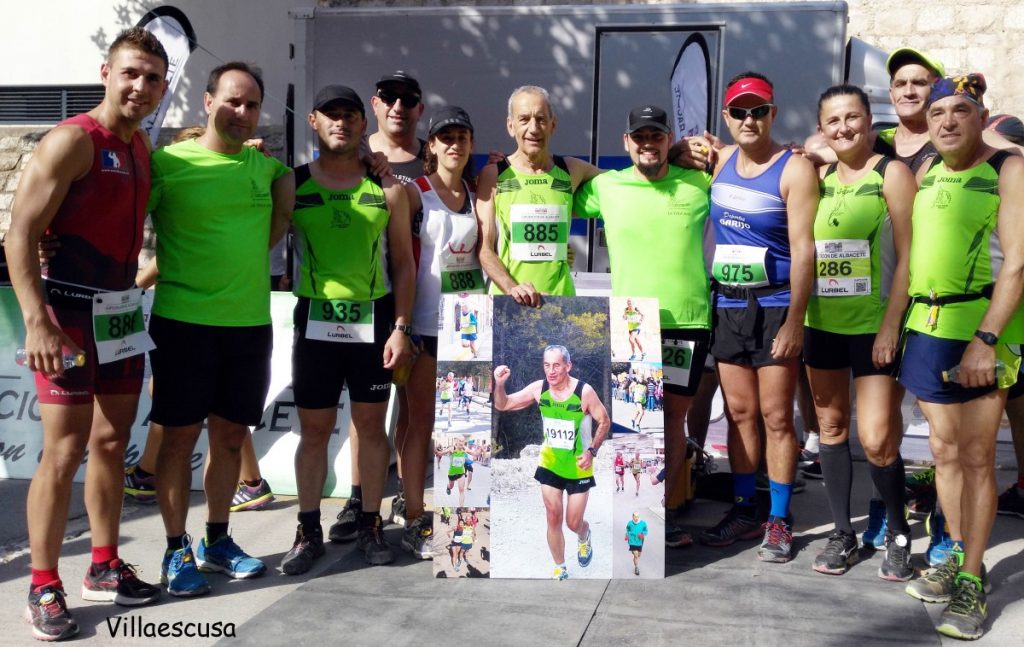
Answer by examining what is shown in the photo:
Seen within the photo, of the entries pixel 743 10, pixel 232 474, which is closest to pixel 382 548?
pixel 232 474

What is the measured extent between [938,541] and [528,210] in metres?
2.23

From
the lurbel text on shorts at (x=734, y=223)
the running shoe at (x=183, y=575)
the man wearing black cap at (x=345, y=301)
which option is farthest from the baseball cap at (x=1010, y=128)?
the running shoe at (x=183, y=575)

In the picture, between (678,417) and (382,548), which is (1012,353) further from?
(382,548)

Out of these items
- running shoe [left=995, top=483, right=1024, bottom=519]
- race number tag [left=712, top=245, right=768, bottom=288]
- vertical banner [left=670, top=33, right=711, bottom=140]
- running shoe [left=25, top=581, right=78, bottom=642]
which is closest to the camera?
running shoe [left=25, top=581, right=78, bottom=642]

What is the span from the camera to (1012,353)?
374 centimetres

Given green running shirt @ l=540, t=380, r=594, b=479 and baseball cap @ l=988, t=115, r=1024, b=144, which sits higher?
baseball cap @ l=988, t=115, r=1024, b=144

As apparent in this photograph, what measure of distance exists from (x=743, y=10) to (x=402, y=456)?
430 cm

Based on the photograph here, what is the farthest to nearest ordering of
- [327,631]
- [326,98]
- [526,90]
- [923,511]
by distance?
[923,511], [526,90], [326,98], [327,631]

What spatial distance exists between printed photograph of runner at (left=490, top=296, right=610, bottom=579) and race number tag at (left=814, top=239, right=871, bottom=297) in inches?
36.1

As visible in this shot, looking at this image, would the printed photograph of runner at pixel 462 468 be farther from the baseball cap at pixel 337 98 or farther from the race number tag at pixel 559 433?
the baseball cap at pixel 337 98

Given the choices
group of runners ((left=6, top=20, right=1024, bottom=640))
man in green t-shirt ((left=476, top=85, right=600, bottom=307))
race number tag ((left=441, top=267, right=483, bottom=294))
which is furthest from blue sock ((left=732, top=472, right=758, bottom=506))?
race number tag ((left=441, top=267, right=483, bottom=294))

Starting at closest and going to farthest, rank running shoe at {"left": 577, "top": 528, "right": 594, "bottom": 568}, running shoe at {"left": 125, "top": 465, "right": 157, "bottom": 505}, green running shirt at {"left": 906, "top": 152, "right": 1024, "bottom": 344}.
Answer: green running shirt at {"left": 906, "top": 152, "right": 1024, "bottom": 344}, running shoe at {"left": 577, "top": 528, "right": 594, "bottom": 568}, running shoe at {"left": 125, "top": 465, "right": 157, "bottom": 505}

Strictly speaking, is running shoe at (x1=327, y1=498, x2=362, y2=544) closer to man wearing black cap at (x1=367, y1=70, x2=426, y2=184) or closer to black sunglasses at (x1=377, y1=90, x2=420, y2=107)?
man wearing black cap at (x1=367, y1=70, x2=426, y2=184)

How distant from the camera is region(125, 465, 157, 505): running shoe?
5.32 metres
